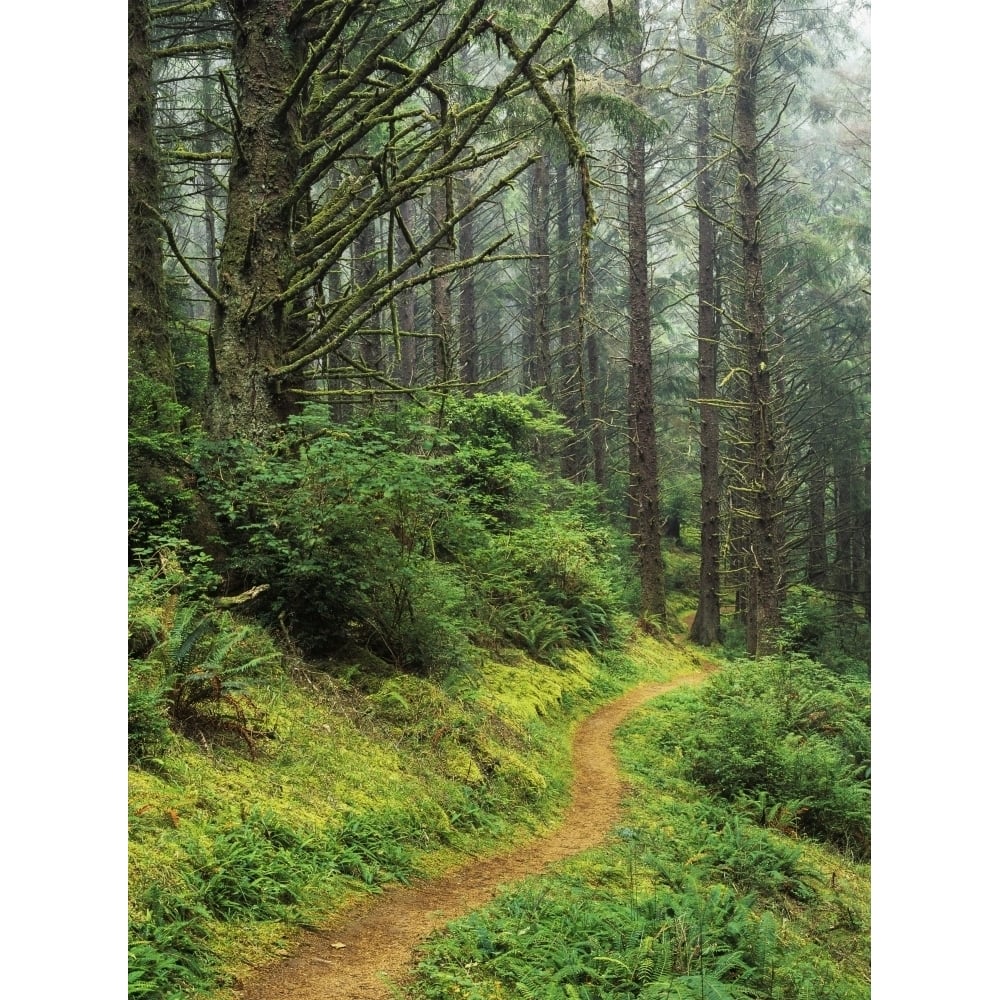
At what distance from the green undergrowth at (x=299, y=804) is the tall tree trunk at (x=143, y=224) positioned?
322cm

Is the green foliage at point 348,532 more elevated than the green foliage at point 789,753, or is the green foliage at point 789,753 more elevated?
the green foliage at point 348,532

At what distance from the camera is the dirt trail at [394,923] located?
3.07m

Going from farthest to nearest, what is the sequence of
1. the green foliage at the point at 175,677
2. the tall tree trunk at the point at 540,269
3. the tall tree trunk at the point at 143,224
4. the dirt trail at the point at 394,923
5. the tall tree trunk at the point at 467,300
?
the tall tree trunk at the point at 467,300 < the tall tree trunk at the point at 540,269 < the tall tree trunk at the point at 143,224 < the green foliage at the point at 175,677 < the dirt trail at the point at 394,923

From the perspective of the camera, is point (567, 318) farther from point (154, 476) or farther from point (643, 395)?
point (154, 476)

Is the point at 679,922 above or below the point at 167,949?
below

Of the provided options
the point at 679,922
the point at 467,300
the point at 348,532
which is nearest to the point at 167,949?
the point at 679,922

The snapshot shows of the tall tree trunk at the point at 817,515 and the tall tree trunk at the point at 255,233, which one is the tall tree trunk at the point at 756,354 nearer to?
the tall tree trunk at the point at 817,515

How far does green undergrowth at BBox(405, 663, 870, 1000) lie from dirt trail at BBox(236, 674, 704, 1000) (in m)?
0.14

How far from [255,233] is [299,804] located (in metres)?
4.12

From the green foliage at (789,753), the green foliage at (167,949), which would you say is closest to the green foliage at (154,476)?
the green foliage at (167,949)

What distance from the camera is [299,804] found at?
4.17m

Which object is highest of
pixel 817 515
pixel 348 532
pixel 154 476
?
pixel 154 476
